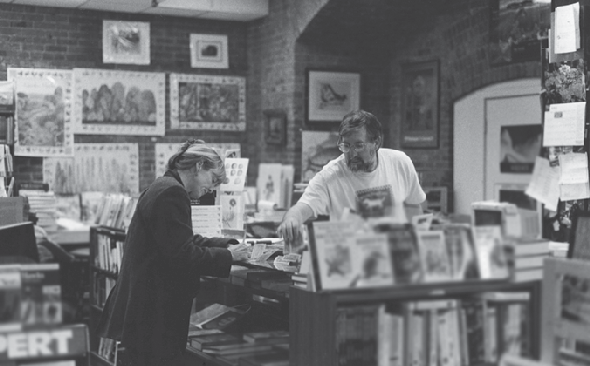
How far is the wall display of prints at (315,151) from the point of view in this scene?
30.7ft

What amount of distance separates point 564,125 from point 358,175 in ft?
4.13

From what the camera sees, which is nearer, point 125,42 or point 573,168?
point 573,168

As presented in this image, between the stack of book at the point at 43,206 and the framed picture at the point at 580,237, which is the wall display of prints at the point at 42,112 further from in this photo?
the framed picture at the point at 580,237

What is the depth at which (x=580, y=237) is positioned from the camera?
3.12 metres

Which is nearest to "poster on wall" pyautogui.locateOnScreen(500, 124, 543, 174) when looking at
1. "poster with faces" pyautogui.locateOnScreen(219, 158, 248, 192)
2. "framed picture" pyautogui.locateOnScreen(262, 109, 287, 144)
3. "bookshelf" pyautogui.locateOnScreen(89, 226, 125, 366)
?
"framed picture" pyautogui.locateOnScreen(262, 109, 287, 144)

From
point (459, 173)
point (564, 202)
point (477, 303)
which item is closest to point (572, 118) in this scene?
point (564, 202)

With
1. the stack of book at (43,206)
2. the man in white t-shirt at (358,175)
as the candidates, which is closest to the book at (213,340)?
the man in white t-shirt at (358,175)

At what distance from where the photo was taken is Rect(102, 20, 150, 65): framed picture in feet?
31.0

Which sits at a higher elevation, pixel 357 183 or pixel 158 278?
pixel 357 183

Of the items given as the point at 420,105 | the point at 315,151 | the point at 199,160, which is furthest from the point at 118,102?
the point at 199,160

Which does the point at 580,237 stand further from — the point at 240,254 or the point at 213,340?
the point at 213,340

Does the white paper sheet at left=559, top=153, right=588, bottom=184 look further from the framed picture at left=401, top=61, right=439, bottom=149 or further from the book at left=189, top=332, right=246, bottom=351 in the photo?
the framed picture at left=401, top=61, right=439, bottom=149

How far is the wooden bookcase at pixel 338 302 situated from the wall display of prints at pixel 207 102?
23.0 feet

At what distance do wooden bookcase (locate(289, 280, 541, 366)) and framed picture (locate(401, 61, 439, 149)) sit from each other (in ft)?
18.7
